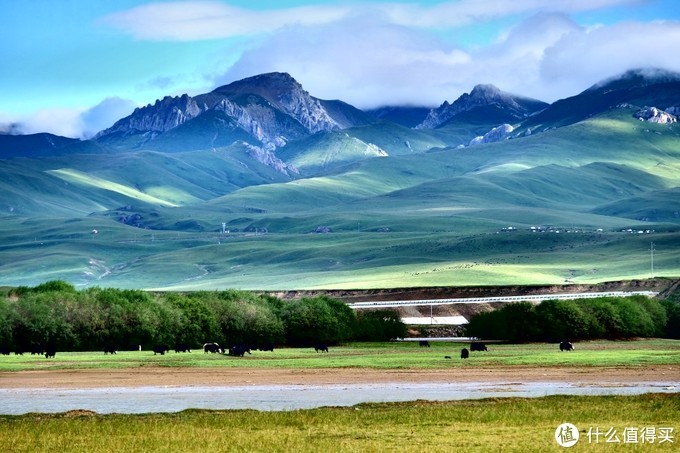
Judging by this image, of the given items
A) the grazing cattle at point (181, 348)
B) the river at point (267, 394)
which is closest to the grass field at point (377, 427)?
the river at point (267, 394)

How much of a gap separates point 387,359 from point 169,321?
114 feet

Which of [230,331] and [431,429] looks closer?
[431,429]

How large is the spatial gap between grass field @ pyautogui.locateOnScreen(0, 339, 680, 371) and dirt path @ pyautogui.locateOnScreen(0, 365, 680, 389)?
10.4ft

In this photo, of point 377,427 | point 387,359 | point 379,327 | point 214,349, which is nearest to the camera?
point 377,427

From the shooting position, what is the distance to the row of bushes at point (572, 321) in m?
138

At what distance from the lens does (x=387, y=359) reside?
102 metres


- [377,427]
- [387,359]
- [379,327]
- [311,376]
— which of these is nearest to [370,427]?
[377,427]

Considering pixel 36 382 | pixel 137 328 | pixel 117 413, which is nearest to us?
pixel 117 413

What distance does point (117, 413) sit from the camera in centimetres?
6119

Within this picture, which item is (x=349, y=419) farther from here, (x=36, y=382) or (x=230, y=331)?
(x=230, y=331)

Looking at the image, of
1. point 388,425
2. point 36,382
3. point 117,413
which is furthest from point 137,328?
point 388,425

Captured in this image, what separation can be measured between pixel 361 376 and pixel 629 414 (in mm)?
29940

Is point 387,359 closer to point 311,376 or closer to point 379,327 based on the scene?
point 311,376

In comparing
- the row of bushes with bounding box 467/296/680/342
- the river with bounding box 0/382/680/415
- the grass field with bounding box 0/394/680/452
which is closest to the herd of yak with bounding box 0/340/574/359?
the row of bushes with bounding box 467/296/680/342
